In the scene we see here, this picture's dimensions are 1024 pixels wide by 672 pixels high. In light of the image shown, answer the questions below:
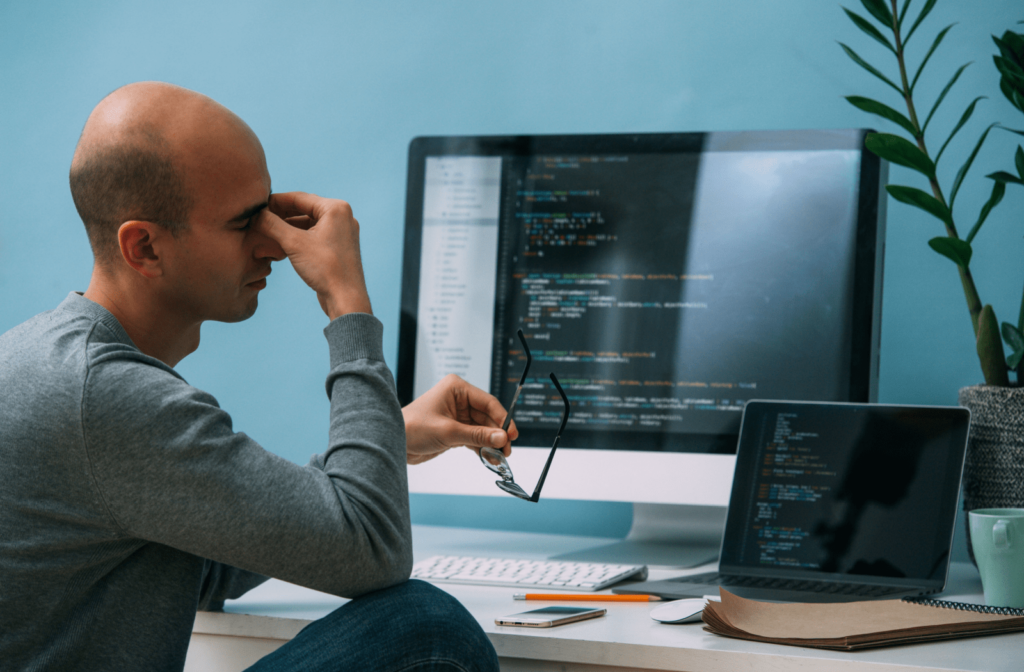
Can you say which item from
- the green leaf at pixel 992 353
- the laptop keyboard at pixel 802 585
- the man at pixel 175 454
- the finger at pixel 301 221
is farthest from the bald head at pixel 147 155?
the green leaf at pixel 992 353

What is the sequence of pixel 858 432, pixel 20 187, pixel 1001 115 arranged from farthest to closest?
1. pixel 20 187
2. pixel 1001 115
3. pixel 858 432

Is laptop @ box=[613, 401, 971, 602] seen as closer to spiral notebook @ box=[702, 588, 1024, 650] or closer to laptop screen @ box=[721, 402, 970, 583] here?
laptop screen @ box=[721, 402, 970, 583]

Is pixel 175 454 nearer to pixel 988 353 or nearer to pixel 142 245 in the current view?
pixel 142 245

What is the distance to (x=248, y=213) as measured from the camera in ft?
2.67

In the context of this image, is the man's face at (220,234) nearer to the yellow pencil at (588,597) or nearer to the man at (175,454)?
the man at (175,454)

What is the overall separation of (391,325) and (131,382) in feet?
3.12

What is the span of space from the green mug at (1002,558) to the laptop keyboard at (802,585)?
3.6 inches

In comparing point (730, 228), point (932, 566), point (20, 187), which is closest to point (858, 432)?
point (932, 566)

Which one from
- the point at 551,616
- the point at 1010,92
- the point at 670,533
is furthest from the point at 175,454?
the point at 1010,92

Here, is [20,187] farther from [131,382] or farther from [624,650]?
[624,650]

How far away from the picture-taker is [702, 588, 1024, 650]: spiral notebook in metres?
0.72

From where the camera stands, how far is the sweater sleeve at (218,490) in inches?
25.5

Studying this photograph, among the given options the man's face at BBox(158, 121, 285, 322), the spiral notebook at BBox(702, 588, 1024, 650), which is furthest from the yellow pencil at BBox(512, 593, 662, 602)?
the man's face at BBox(158, 121, 285, 322)

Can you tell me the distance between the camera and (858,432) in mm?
1016
